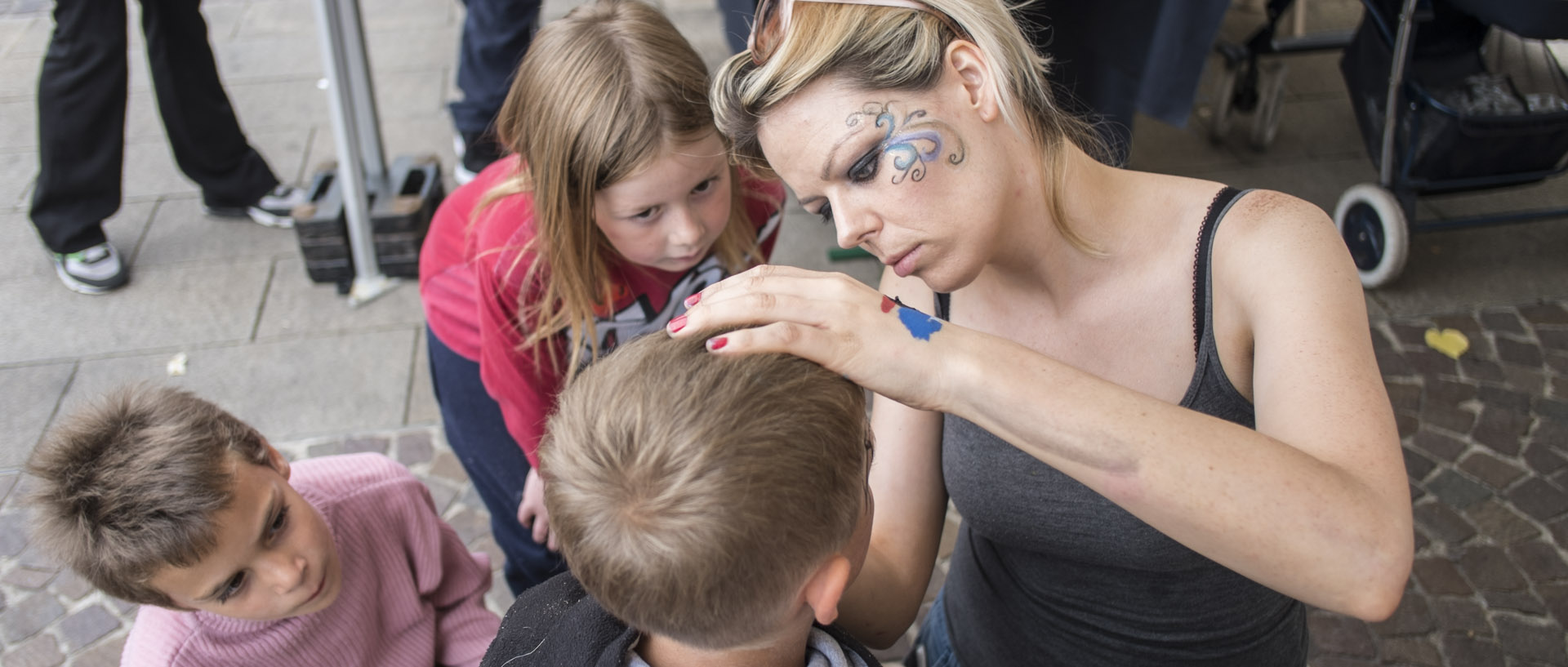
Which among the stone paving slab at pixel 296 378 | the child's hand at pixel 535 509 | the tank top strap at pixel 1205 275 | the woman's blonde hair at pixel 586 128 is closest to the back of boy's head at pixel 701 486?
the tank top strap at pixel 1205 275

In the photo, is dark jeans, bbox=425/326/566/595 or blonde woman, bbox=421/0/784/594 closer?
blonde woman, bbox=421/0/784/594

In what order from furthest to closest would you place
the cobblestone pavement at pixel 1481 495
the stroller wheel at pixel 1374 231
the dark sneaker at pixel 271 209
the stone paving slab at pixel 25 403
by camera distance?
the dark sneaker at pixel 271 209 < the stroller wheel at pixel 1374 231 < the stone paving slab at pixel 25 403 < the cobblestone pavement at pixel 1481 495

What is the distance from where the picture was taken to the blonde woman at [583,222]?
2.01 metres

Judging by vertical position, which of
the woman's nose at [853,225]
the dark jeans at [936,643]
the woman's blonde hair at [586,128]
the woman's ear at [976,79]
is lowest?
the dark jeans at [936,643]

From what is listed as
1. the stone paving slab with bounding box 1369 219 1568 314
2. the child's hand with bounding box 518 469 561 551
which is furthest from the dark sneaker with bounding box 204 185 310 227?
the stone paving slab with bounding box 1369 219 1568 314

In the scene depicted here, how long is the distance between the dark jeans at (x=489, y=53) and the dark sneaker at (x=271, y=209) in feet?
2.83

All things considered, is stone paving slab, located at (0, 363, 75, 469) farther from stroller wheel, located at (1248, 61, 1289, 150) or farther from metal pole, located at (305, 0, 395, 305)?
stroller wheel, located at (1248, 61, 1289, 150)

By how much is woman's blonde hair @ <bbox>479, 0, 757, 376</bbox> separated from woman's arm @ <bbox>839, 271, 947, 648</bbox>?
592mm

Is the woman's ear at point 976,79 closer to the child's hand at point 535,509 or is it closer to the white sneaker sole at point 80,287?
the child's hand at point 535,509

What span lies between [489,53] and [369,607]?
283 centimetres

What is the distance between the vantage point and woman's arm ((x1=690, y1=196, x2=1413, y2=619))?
1.12 metres

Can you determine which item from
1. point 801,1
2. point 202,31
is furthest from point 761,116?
point 202,31

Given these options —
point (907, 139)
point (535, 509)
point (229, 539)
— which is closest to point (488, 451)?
point (535, 509)

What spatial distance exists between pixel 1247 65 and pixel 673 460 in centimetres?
451
